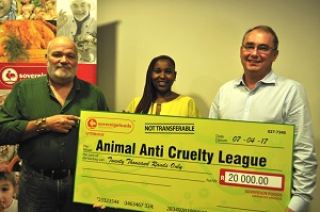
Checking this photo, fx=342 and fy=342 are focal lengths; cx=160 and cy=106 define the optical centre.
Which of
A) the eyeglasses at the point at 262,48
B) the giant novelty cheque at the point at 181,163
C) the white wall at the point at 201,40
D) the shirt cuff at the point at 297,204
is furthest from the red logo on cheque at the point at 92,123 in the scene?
the white wall at the point at 201,40

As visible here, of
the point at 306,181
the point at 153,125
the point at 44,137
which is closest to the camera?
the point at 306,181

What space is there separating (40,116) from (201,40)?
1.55 m

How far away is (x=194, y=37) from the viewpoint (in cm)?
286

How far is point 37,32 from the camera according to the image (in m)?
2.50

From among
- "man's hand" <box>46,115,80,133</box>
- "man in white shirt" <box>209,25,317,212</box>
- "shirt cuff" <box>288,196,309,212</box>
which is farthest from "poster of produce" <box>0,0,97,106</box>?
"shirt cuff" <box>288,196,309,212</box>

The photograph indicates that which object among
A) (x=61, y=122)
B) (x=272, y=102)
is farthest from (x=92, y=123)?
(x=272, y=102)


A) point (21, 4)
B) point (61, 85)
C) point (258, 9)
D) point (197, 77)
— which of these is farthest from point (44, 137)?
point (258, 9)

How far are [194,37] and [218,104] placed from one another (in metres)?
1.16

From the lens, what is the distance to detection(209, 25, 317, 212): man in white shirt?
1518 mm

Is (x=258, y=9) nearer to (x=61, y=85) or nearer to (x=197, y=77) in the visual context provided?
(x=197, y=77)

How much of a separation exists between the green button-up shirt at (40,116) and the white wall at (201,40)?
1.10m

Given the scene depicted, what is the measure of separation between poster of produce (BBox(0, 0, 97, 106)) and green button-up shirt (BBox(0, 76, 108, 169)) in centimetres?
67

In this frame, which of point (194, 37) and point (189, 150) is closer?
point (189, 150)

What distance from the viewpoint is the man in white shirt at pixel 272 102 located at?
1.52 metres
